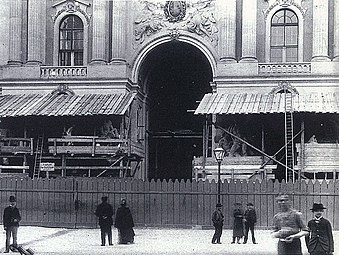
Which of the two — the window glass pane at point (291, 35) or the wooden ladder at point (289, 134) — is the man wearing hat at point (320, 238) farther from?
the window glass pane at point (291, 35)

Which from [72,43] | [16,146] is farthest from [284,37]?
[16,146]

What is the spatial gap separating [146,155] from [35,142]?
26.1ft

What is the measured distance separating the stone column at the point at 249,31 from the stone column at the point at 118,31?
6437mm

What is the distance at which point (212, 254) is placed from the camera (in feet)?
67.4

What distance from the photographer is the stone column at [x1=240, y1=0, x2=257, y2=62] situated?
37.8 meters

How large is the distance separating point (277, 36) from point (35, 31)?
13.1 meters

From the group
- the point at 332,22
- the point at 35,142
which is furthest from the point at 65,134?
the point at 332,22

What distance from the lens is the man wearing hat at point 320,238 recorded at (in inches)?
566

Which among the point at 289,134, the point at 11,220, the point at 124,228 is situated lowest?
the point at 124,228

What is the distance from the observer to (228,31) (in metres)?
38.2

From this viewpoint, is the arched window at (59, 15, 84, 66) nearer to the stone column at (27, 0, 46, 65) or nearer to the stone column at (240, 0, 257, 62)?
the stone column at (27, 0, 46, 65)

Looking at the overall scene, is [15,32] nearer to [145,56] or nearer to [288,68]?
[145,56]

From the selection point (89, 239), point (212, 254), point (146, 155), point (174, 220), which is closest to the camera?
point (212, 254)

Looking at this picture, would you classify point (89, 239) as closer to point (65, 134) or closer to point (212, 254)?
point (212, 254)
